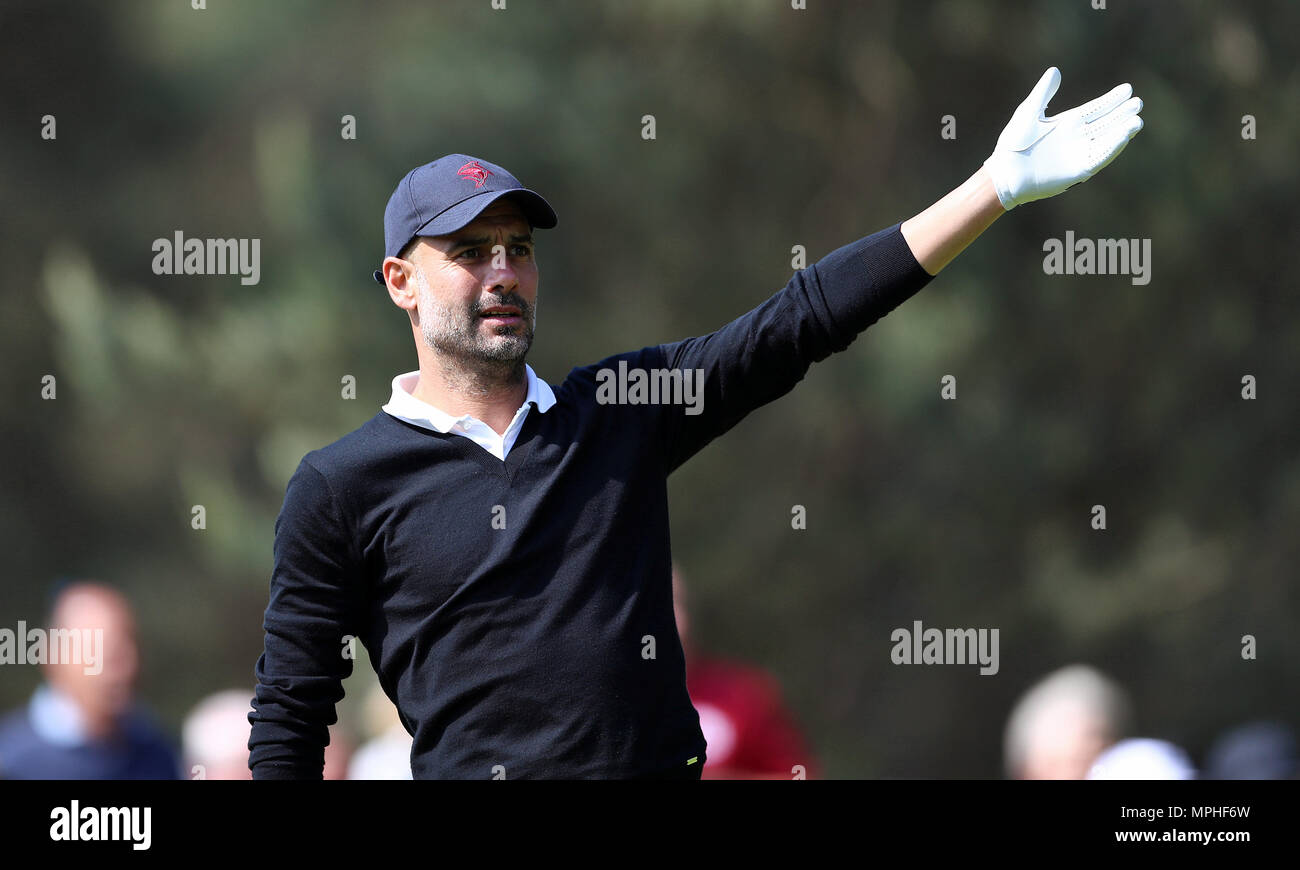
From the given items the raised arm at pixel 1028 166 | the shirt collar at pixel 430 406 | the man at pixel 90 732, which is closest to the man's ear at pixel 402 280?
the shirt collar at pixel 430 406

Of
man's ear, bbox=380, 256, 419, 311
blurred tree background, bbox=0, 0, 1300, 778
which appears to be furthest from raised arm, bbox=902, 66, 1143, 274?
blurred tree background, bbox=0, 0, 1300, 778

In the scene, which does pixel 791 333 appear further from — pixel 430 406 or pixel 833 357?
pixel 833 357

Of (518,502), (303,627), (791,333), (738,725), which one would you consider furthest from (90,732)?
(791,333)

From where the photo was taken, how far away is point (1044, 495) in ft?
18.0

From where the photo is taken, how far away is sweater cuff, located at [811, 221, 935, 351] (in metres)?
1.93

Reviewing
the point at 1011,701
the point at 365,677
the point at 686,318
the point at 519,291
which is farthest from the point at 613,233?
the point at 519,291

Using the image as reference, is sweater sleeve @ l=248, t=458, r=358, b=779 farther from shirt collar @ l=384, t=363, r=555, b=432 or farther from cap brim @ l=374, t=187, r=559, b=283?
cap brim @ l=374, t=187, r=559, b=283

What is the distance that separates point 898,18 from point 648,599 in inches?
171

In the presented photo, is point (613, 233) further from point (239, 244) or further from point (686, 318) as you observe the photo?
point (239, 244)

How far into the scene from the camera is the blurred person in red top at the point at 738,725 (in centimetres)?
375

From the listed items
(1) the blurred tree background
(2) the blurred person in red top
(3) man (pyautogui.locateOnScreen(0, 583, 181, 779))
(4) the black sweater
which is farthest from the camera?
(1) the blurred tree background

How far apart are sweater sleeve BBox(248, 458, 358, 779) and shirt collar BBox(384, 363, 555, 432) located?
154 mm

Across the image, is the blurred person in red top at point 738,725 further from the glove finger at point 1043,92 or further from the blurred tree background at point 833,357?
the glove finger at point 1043,92

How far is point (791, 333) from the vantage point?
6.52 ft
